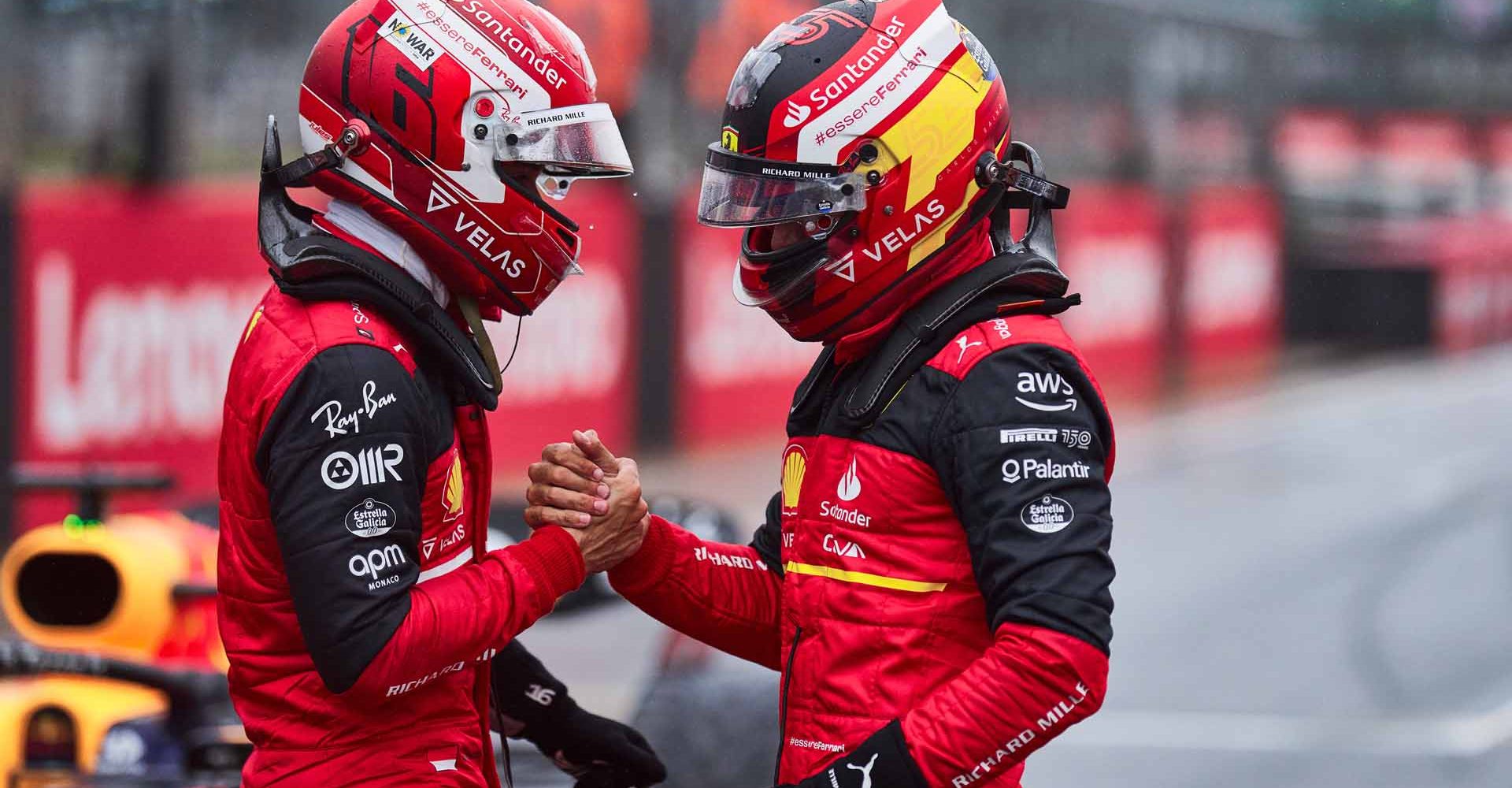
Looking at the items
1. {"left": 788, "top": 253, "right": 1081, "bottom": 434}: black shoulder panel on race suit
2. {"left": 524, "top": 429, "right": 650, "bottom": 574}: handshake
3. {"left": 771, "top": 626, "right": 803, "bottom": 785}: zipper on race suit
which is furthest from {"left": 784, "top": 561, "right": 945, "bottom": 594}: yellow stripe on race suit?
{"left": 524, "top": 429, "right": 650, "bottom": 574}: handshake

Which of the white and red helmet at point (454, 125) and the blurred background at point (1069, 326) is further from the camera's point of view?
the blurred background at point (1069, 326)

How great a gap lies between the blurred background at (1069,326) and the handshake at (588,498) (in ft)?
2.89

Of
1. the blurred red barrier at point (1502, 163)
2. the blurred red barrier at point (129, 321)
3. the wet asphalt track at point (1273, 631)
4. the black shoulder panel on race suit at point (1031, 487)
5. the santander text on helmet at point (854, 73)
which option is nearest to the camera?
the black shoulder panel on race suit at point (1031, 487)

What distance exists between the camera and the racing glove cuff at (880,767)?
243 cm

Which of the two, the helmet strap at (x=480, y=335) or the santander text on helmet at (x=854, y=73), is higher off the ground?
the santander text on helmet at (x=854, y=73)

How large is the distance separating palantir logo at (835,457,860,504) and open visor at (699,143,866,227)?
36 centimetres

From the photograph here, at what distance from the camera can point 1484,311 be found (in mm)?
25906

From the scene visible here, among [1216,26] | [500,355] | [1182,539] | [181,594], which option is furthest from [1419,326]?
[181,594]

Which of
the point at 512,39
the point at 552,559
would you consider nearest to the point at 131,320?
the point at 512,39

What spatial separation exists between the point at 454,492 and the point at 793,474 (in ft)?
1.63

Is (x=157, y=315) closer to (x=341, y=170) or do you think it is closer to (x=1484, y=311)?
(x=341, y=170)

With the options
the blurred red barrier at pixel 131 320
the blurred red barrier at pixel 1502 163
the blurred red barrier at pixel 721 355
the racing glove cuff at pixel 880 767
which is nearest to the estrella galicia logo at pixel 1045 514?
the racing glove cuff at pixel 880 767

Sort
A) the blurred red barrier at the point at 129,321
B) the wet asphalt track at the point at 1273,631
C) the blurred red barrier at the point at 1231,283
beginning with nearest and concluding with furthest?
the wet asphalt track at the point at 1273,631 → the blurred red barrier at the point at 129,321 → the blurred red barrier at the point at 1231,283

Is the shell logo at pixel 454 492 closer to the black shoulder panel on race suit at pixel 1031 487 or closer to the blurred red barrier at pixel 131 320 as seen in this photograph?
the black shoulder panel on race suit at pixel 1031 487
